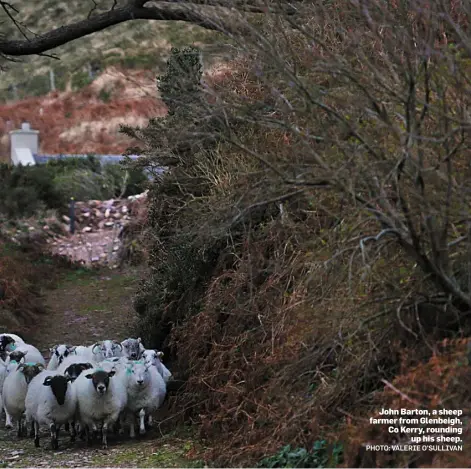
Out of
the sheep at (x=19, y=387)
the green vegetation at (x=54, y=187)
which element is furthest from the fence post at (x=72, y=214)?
the sheep at (x=19, y=387)

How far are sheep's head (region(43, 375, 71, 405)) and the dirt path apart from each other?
2.13 feet

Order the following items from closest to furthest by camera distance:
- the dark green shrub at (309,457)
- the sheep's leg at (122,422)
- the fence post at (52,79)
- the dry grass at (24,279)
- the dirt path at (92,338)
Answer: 1. the dark green shrub at (309,457)
2. the dirt path at (92,338)
3. the sheep's leg at (122,422)
4. the dry grass at (24,279)
5. the fence post at (52,79)

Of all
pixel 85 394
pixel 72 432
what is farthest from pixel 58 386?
pixel 72 432

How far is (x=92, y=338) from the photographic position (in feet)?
60.9

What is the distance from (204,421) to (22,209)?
57.5 feet

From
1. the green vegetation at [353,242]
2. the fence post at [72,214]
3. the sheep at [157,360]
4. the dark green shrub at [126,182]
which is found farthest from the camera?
the dark green shrub at [126,182]

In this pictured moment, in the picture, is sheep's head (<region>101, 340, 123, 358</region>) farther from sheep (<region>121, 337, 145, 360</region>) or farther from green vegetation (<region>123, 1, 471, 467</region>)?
green vegetation (<region>123, 1, 471, 467</region>)

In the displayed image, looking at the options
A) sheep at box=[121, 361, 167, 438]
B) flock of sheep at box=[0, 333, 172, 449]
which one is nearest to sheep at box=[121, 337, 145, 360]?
flock of sheep at box=[0, 333, 172, 449]

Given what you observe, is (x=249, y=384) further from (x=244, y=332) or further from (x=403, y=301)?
(x=403, y=301)

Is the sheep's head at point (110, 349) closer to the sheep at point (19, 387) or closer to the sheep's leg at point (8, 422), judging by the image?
the sheep at point (19, 387)

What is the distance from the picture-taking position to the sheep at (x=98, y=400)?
11.6 meters

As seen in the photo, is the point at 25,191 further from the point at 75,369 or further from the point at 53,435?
the point at 53,435

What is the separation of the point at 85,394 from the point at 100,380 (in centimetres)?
37

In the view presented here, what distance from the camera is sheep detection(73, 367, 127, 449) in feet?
38.0
